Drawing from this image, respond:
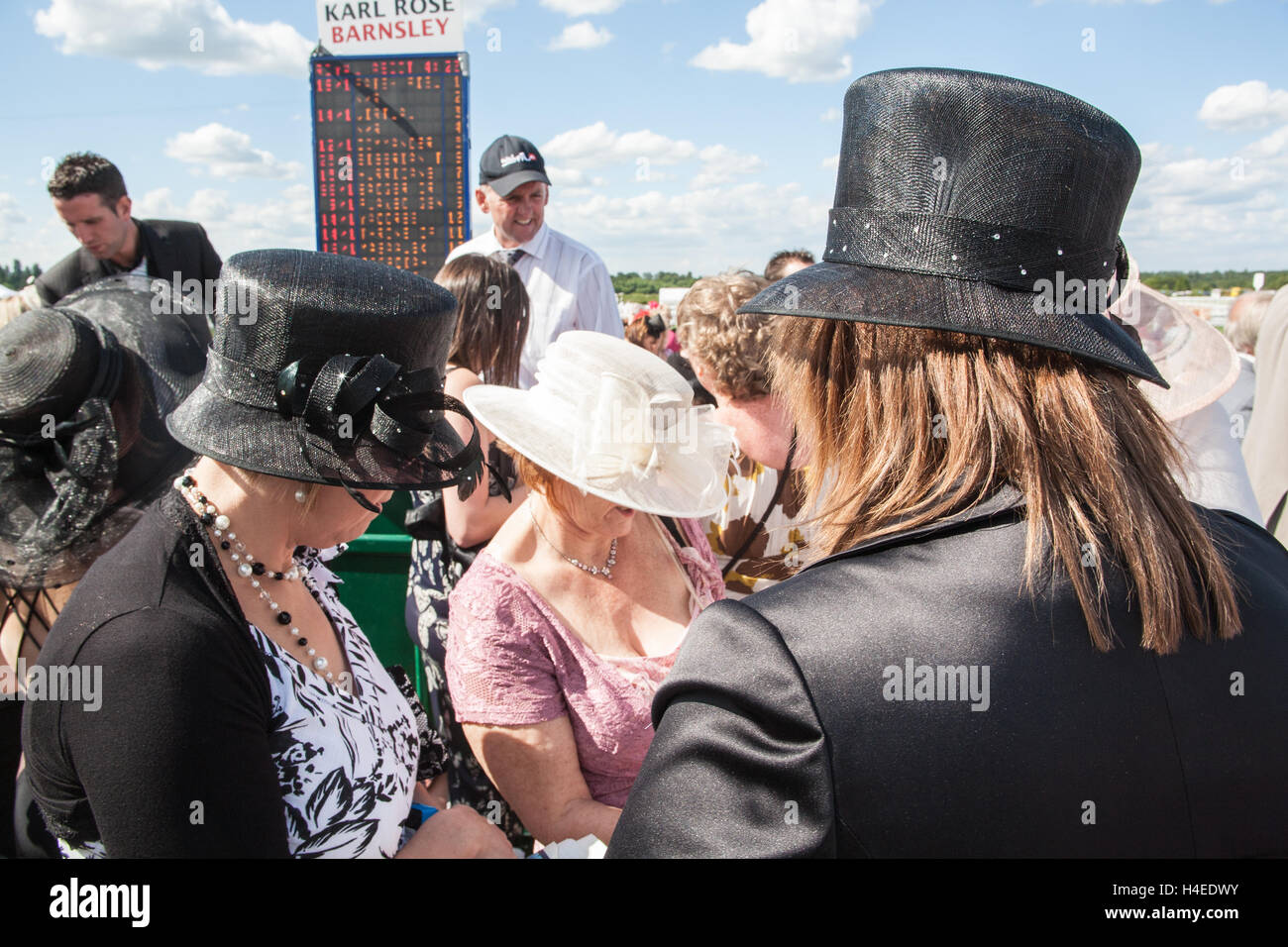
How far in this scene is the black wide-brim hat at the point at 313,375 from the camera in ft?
4.51

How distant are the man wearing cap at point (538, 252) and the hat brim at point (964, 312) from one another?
3495 mm

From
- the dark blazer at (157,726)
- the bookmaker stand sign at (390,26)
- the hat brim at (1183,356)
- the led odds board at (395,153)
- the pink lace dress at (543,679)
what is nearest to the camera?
the dark blazer at (157,726)

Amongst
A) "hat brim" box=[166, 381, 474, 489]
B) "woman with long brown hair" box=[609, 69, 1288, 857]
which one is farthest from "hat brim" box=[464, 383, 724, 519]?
"woman with long brown hair" box=[609, 69, 1288, 857]

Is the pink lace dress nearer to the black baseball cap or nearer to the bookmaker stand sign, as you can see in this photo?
the black baseball cap

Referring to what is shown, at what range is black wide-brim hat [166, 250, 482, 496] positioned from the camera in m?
1.37

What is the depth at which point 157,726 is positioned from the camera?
112 cm

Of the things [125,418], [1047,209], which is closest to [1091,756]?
[1047,209]

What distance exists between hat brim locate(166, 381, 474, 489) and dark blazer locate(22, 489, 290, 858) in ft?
0.59

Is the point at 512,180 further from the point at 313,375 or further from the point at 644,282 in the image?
the point at 644,282

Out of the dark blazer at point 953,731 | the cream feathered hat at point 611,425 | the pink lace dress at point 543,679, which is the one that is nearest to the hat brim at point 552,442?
the cream feathered hat at point 611,425

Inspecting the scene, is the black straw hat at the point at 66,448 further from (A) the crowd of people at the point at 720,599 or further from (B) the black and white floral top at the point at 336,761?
(B) the black and white floral top at the point at 336,761

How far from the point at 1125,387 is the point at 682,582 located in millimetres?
1507

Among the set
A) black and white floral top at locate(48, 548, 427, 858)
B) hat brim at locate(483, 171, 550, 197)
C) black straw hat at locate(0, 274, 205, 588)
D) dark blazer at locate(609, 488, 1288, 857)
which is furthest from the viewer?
hat brim at locate(483, 171, 550, 197)

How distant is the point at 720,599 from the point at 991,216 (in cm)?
64
